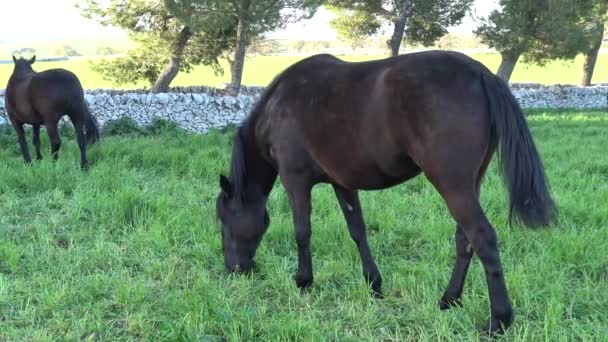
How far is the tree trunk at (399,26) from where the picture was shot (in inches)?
639

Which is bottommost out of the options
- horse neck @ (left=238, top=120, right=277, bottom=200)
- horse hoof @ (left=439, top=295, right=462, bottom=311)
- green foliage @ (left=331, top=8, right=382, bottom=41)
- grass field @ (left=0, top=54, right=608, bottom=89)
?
grass field @ (left=0, top=54, right=608, bottom=89)

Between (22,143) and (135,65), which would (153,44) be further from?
(22,143)

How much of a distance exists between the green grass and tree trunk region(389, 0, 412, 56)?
10757mm

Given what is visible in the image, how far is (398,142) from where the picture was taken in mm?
2846

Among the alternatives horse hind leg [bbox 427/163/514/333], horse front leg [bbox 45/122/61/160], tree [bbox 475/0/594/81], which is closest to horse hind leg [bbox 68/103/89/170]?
horse front leg [bbox 45/122/61/160]

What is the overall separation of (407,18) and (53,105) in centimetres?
1245

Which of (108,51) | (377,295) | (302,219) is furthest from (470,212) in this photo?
(108,51)

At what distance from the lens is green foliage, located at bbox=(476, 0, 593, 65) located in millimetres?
15961

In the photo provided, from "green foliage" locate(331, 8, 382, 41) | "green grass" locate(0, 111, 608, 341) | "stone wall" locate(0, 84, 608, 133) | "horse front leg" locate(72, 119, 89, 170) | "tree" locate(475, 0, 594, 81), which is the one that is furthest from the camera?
"green foliage" locate(331, 8, 382, 41)

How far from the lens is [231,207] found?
3.84m

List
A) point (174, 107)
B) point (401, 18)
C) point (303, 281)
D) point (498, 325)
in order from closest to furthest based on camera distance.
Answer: point (498, 325), point (303, 281), point (174, 107), point (401, 18)

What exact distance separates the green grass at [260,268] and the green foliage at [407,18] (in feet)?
36.5

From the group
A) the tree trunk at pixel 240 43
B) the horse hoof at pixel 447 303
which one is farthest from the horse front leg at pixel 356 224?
the tree trunk at pixel 240 43

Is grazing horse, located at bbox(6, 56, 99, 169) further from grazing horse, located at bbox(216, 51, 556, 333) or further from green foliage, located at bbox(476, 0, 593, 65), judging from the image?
green foliage, located at bbox(476, 0, 593, 65)
